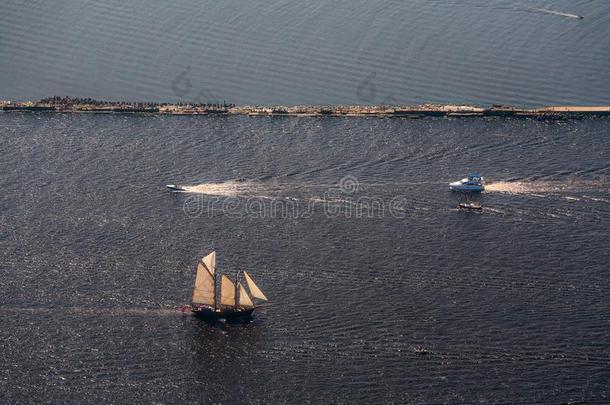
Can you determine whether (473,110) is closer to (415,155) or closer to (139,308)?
(415,155)

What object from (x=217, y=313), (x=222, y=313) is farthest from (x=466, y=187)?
(x=217, y=313)

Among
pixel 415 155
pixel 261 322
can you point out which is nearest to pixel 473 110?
pixel 415 155

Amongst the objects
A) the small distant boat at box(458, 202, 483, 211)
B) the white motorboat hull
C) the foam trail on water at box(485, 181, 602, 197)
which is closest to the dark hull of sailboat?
the small distant boat at box(458, 202, 483, 211)

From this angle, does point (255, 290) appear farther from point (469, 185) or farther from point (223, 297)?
point (469, 185)

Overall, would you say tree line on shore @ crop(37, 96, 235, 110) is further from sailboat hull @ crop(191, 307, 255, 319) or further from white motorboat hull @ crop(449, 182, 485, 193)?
sailboat hull @ crop(191, 307, 255, 319)

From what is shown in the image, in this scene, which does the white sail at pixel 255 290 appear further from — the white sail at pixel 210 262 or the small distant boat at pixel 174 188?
the small distant boat at pixel 174 188

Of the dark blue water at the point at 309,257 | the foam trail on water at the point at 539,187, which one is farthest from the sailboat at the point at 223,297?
the foam trail on water at the point at 539,187
